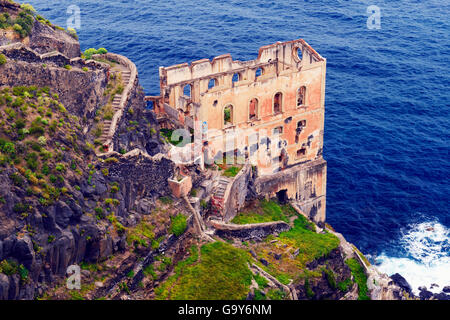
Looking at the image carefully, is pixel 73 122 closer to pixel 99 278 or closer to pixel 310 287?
pixel 99 278

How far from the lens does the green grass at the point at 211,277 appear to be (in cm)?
5953

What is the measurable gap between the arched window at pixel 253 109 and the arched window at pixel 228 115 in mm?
2572

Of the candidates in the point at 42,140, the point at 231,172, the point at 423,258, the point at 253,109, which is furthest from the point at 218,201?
the point at 423,258

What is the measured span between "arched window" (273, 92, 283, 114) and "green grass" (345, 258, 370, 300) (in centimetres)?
2093

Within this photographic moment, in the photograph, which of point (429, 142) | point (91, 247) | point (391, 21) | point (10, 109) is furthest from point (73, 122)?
point (391, 21)

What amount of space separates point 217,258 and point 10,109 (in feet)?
79.0

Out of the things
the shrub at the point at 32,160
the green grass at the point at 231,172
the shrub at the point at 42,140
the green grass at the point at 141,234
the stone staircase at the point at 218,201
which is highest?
the shrub at the point at 42,140

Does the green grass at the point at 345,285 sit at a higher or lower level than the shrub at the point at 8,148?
lower

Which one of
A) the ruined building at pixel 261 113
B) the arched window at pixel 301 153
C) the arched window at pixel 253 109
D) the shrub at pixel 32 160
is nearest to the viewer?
the shrub at pixel 32 160

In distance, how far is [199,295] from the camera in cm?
5931

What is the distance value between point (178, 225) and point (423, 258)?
137 ft

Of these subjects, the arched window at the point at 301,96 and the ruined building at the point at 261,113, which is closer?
the ruined building at the point at 261,113

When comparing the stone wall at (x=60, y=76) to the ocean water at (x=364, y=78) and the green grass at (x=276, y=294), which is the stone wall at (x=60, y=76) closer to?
the green grass at (x=276, y=294)

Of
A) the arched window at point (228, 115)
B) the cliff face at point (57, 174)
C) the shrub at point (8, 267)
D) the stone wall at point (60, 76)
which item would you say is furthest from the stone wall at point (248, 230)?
the shrub at point (8, 267)
